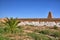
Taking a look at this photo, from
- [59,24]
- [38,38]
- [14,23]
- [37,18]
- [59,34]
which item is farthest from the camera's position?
[37,18]

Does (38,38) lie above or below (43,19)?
below

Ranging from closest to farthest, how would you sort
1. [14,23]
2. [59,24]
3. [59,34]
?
[59,34] < [14,23] < [59,24]

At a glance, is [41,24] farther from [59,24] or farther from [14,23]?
[14,23]

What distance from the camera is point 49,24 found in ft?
131

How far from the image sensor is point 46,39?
19594 mm

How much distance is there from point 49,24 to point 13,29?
55.2 feet

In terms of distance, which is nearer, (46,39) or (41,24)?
(46,39)

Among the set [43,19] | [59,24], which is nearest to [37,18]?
[43,19]

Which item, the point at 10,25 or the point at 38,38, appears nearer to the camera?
the point at 38,38

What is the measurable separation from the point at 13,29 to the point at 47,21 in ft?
57.6

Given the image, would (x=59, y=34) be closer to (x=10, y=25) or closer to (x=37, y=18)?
(x=10, y=25)

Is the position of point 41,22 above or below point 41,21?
below

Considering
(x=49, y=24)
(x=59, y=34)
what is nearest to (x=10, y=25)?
(x=59, y=34)

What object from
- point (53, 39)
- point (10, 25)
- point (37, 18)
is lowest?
point (53, 39)
